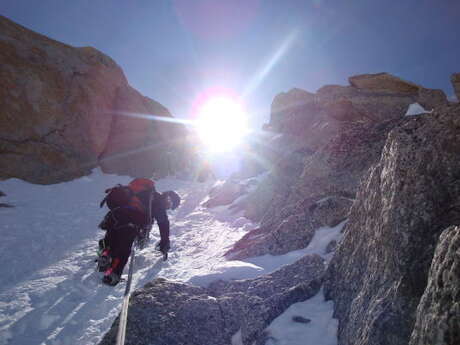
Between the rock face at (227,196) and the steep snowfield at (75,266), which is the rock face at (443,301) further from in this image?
the rock face at (227,196)

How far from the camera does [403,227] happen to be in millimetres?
2721

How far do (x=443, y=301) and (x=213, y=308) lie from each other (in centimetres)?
352

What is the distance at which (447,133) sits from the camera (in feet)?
9.17

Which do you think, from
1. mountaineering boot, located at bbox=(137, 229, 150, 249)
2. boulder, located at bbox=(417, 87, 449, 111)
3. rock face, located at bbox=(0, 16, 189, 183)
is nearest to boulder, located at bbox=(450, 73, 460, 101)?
boulder, located at bbox=(417, 87, 449, 111)

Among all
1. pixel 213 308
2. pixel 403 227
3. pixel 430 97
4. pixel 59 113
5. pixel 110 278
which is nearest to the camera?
pixel 403 227

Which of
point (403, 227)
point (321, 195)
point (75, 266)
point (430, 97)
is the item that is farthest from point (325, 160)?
point (430, 97)

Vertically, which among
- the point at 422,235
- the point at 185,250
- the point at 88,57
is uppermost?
the point at 88,57

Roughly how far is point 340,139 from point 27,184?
23602 mm

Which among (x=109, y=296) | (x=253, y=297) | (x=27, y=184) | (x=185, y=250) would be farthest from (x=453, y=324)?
(x=27, y=184)

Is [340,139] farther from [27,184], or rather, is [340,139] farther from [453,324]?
[27,184]

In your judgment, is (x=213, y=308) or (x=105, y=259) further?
(x=105, y=259)

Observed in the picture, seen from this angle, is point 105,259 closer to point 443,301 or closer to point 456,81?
point 443,301

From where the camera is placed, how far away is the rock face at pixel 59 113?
23.7 metres

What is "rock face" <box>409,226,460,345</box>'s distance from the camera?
4.91 ft
